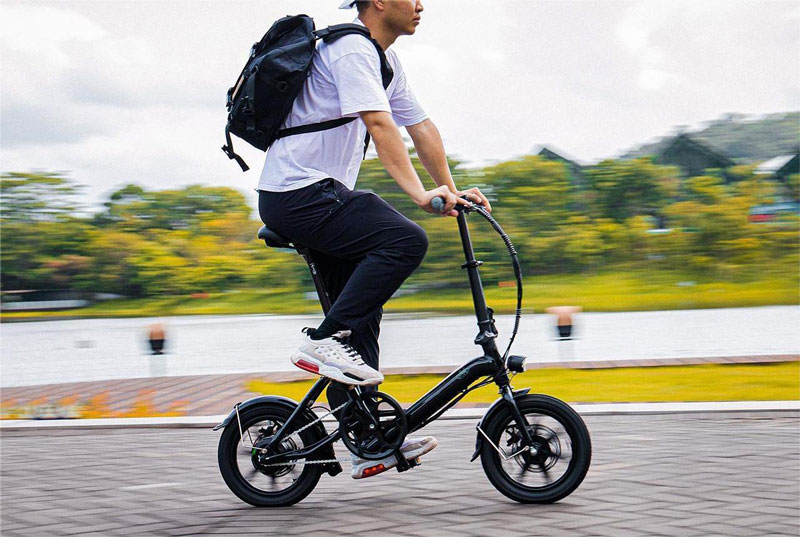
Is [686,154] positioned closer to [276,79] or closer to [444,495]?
[444,495]

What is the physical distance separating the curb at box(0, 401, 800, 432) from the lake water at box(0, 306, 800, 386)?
16.4 ft

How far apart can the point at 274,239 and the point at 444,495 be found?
112 centimetres

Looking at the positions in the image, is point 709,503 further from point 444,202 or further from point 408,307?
point 408,307

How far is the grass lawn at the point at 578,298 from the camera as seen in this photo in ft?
89.0

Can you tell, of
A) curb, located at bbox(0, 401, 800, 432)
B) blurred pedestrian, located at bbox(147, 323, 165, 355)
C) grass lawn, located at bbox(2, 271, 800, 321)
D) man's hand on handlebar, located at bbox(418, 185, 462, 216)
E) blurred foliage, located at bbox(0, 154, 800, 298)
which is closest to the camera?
man's hand on handlebar, located at bbox(418, 185, 462, 216)

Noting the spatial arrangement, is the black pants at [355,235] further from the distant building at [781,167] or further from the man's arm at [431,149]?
the distant building at [781,167]

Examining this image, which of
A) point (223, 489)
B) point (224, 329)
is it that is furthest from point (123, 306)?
point (223, 489)

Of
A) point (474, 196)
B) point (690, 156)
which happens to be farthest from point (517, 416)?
point (690, 156)

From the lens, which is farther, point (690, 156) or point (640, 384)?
point (690, 156)

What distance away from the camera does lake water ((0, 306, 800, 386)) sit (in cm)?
1259

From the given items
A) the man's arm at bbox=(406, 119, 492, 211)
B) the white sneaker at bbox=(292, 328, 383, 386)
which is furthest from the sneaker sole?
the man's arm at bbox=(406, 119, 492, 211)

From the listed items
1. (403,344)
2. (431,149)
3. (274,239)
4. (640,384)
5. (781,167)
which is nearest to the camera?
(274,239)

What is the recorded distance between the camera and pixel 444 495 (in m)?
3.54

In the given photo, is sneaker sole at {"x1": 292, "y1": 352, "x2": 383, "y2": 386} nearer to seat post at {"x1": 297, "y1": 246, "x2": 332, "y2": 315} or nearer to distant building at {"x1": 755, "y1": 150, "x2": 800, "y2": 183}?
seat post at {"x1": 297, "y1": 246, "x2": 332, "y2": 315}
